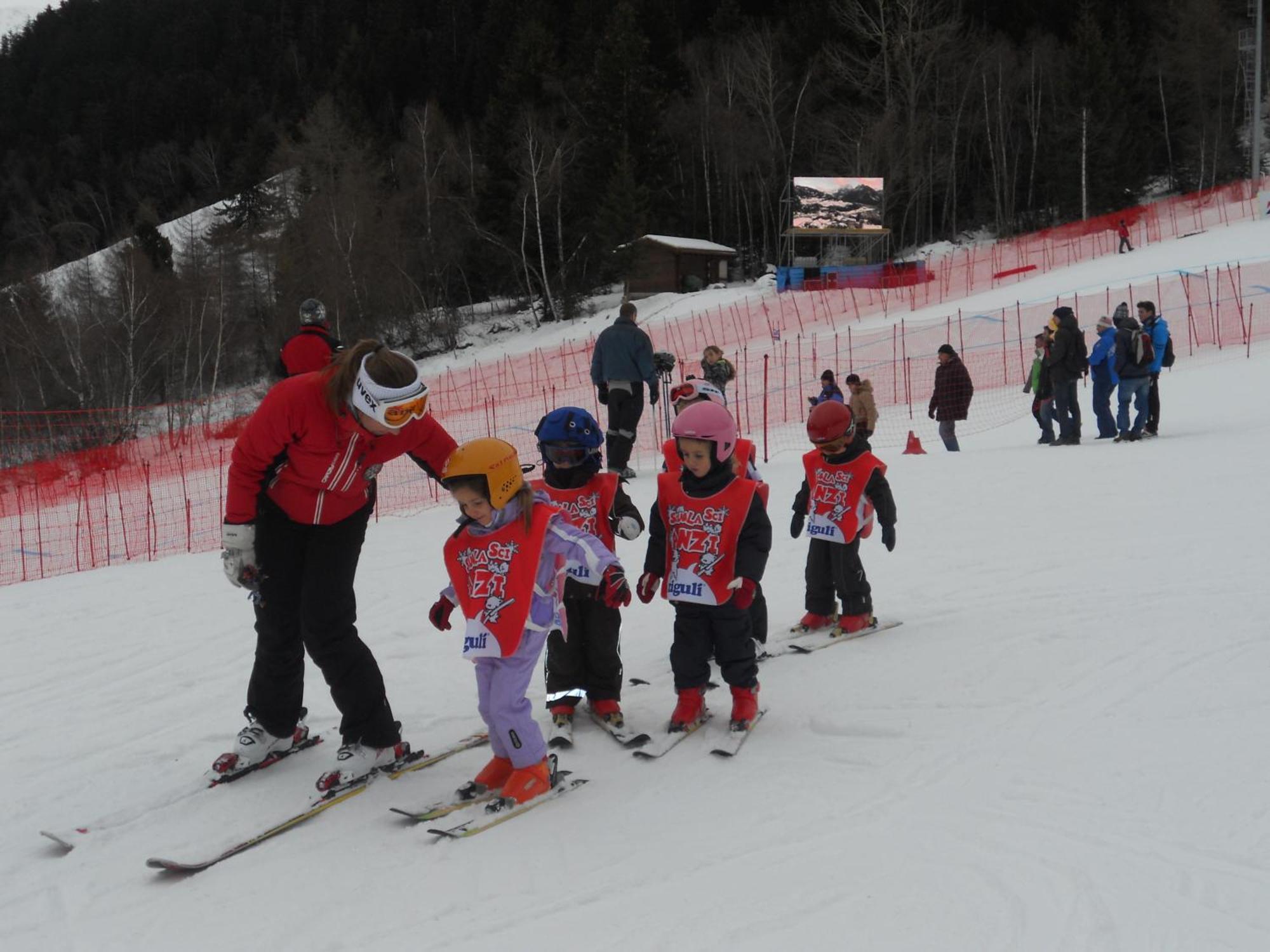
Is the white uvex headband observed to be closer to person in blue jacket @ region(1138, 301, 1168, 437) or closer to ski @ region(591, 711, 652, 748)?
ski @ region(591, 711, 652, 748)

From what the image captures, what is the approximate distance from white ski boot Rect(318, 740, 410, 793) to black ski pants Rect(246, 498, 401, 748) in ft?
0.11

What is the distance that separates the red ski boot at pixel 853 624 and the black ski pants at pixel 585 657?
1811 mm

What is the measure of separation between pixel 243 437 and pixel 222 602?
4518 mm

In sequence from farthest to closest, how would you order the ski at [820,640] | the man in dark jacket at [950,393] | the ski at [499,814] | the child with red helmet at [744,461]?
1. the man in dark jacket at [950,393]
2. the ski at [820,640]
3. the child with red helmet at [744,461]
4. the ski at [499,814]

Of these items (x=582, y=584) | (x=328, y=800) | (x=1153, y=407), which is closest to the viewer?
(x=328, y=800)

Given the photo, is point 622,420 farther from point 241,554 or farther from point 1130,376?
point 241,554

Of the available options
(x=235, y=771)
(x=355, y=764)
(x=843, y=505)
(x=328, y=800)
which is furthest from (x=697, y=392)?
(x=235, y=771)

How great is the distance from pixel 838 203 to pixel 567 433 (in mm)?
35700

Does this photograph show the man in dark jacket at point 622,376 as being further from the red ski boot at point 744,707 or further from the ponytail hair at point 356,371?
the ponytail hair at point 356,371

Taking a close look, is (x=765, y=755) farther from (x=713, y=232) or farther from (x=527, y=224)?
(x=713, y=232)

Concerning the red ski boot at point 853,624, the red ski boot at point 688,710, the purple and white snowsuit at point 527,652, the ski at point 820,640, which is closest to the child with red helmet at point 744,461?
the ski at point 820,640

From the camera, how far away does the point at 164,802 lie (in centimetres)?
385

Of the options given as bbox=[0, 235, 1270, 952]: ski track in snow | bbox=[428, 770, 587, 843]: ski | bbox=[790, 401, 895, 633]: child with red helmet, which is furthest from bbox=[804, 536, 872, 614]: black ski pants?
bbox=[428, 770, 587, 843]: ski

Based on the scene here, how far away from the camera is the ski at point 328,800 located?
10.6ft
